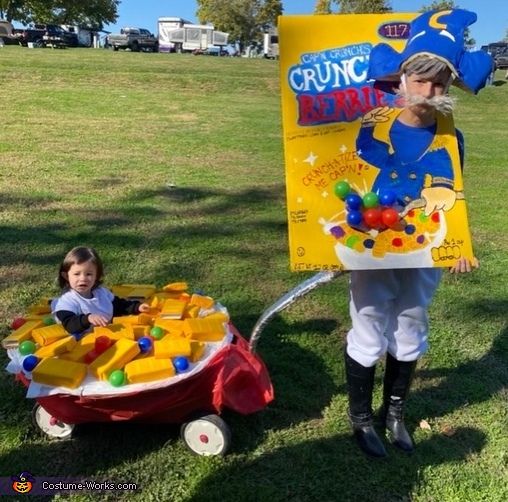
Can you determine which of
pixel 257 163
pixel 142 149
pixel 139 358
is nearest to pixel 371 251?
pixel 139 358

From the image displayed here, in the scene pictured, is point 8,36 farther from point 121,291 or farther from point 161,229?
point 121,291

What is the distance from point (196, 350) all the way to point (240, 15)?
207 feet

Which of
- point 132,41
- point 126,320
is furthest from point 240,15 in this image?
point 126,320

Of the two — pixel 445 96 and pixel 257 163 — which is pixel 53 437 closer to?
pixel 445 96

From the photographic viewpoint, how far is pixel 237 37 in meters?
61.8

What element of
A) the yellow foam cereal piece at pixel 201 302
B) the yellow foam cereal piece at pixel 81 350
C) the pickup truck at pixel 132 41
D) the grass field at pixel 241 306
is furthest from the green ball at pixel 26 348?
the pickup truck at pixel 132 41

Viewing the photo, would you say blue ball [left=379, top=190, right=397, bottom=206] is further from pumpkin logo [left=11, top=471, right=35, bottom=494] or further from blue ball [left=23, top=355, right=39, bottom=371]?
pumpkin logo [left=11, top=471, right=35, bottom=494]

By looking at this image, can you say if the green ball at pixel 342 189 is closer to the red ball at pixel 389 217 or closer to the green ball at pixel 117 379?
the red ball at pixel 389 217

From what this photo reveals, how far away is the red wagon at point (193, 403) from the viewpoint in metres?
2.49

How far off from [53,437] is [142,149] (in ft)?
21.7

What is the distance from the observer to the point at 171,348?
259 centimetres

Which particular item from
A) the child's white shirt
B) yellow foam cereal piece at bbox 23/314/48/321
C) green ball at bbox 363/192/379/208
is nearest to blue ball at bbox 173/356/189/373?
the child's white shirt

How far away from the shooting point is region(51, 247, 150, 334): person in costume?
115 inches

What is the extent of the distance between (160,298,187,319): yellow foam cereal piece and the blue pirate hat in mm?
1426
